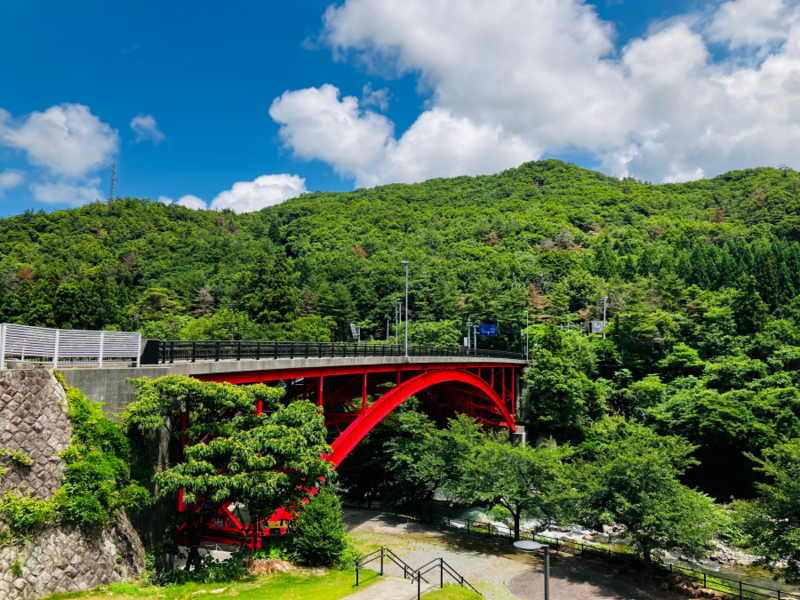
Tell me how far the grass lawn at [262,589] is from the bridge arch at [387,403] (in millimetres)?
3744

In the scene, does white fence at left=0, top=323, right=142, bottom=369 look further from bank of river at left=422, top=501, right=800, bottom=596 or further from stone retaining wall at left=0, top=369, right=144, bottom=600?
bank of river at left=422, top=501, right=800, bottom=596

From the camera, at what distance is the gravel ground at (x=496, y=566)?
20156 millimetres

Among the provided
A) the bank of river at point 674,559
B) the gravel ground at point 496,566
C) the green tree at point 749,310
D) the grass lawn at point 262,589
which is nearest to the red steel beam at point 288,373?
the grass lawn at point 262,589

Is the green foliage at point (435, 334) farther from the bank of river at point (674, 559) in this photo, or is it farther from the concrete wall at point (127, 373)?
the concrete wall at point (127, 373)

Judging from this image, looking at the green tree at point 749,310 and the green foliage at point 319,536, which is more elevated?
the green tree at point 749,310

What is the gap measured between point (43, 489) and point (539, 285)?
85177 millimetres

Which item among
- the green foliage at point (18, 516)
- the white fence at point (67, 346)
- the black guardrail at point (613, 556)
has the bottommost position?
the black guardrail at point (613, 556)

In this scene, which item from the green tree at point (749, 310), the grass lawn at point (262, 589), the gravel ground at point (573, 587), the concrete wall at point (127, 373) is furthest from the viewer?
the green tree at point (749, 310)

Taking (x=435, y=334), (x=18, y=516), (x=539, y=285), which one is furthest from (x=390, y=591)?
(x=539, y=285)

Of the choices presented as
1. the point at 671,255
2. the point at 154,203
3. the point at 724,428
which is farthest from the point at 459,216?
the point at 724,428

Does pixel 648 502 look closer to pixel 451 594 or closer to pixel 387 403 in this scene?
pixel 451 594

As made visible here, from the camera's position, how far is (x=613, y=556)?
81.3 ft

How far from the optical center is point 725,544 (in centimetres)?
3138

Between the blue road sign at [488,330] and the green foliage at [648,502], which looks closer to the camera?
the green foliage at [648,502]
